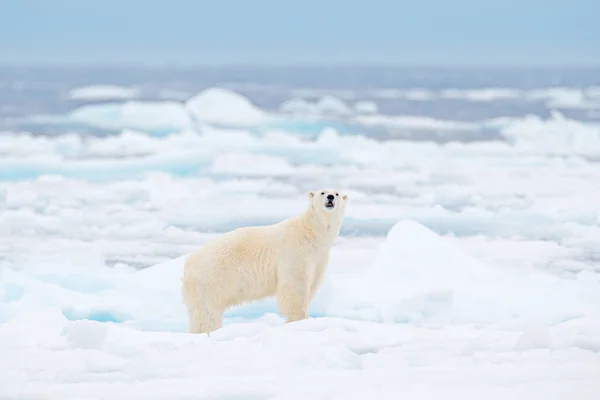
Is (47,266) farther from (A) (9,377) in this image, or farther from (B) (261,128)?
(B) (261,128)

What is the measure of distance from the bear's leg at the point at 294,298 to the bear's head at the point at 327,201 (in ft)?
1.02

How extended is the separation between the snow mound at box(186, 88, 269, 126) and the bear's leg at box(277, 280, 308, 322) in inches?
564

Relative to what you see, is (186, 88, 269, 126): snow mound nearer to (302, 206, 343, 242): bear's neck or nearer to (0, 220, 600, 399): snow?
(302, 206, 343, 242): bear's neck

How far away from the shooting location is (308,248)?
13.0 feet

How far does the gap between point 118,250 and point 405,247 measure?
217cm

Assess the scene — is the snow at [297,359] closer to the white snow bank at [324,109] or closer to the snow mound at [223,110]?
the snow mound at [223,110]

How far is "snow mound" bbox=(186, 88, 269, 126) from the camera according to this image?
60.2 ft

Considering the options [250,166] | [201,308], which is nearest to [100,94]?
[250,166]

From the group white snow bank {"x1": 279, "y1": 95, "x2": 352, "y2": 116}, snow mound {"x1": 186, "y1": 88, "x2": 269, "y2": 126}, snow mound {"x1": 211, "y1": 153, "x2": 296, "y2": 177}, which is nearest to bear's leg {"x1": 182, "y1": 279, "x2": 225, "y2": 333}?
snow mound {"x1": 211, "y1": 153, "x2": 296, "y2": 177}

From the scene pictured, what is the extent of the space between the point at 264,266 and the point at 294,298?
18 centimetres

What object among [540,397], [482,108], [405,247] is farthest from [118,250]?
[482,108]

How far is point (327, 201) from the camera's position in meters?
3.92

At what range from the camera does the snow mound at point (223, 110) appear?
60.2 ft


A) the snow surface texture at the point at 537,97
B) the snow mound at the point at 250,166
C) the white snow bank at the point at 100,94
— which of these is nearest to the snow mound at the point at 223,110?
the snow mound at the point at 250,166
